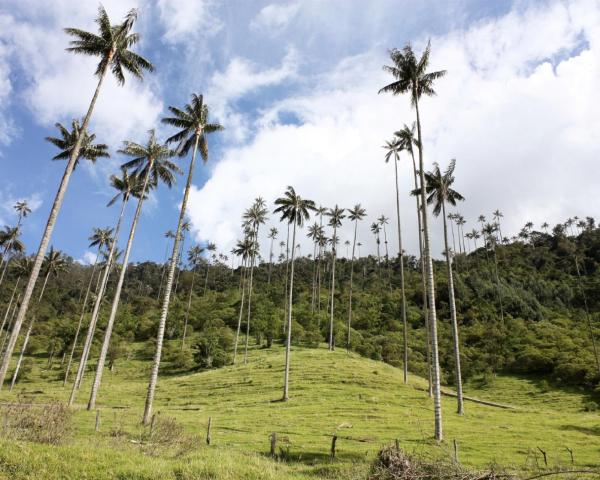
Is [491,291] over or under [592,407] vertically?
over

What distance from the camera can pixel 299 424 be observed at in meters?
27.2

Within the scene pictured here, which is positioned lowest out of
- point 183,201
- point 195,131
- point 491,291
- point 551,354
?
point 551,354

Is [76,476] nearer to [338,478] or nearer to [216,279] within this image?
[338,478]

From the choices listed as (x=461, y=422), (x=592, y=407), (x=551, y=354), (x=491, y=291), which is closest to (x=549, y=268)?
(x=491, y=291)

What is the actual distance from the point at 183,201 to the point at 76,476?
2098 cm

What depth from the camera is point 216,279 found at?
134 metres

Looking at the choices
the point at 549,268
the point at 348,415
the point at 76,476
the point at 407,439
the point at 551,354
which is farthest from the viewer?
the point at 549,268

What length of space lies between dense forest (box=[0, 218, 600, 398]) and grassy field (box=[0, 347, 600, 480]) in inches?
229

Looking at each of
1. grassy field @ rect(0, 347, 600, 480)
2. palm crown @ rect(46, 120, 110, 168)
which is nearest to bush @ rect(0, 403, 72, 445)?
grassy field @ rect(0, 347, 600, 480)

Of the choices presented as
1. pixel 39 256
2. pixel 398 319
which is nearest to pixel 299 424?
pixel 39 256

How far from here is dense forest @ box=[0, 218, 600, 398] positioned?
2312 inches

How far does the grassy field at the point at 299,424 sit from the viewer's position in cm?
1148

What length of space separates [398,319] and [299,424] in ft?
191

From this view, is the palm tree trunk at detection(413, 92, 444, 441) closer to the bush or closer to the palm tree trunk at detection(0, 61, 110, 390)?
the bush
